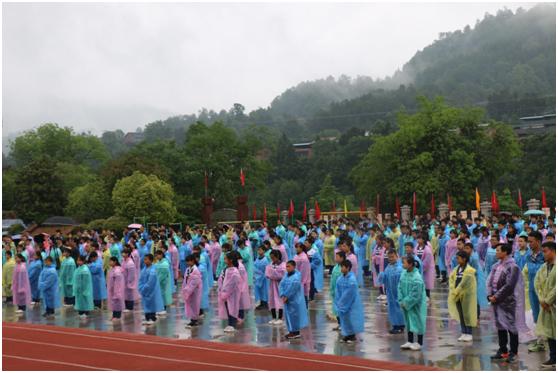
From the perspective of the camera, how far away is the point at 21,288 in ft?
60.1

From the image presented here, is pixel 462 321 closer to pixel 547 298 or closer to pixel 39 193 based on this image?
Answer: pixel 547 298

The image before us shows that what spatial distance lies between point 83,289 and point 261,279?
148 inches

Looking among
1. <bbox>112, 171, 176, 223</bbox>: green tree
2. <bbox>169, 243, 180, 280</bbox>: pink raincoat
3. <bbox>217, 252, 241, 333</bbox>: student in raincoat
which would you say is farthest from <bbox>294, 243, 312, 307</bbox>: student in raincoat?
<bbox>112, 171, 176, 223</bbox>: green tree

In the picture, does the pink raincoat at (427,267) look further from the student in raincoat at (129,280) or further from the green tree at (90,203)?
the green tree at (90,203)

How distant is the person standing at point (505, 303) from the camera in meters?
10.6

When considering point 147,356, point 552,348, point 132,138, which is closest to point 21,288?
point 147,356

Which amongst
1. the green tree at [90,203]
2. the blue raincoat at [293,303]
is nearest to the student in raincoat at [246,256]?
the blue raincoat at [293,303]

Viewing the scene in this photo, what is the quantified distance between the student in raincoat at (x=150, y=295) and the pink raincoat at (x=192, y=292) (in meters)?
0.93

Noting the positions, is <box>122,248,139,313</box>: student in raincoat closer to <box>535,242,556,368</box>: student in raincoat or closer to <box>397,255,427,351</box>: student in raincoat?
<box>397,255,427,351</box>: student in raincoat

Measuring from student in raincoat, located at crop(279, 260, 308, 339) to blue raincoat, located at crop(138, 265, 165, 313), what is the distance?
3494 millimetres

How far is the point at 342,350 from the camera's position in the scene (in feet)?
39.4

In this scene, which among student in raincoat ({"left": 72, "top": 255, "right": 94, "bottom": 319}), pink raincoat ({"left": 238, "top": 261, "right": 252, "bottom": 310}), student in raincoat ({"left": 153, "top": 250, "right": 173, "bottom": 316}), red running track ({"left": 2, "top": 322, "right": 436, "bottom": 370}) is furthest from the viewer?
student in raincoat ({"left": 72, "top": 255, "right": 94, "bottom": 319})

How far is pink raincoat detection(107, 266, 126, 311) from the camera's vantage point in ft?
54.2

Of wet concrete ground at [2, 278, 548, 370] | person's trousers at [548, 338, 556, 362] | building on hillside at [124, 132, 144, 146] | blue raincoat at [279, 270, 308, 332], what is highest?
building on hillside at [124, 132, 144, 146]
